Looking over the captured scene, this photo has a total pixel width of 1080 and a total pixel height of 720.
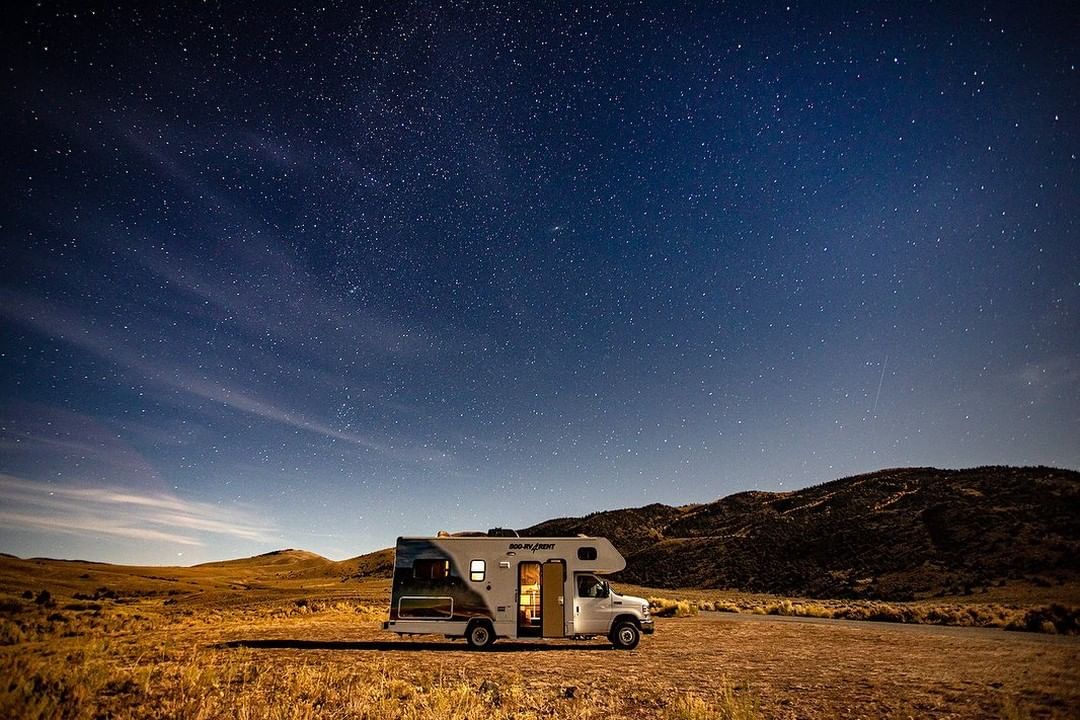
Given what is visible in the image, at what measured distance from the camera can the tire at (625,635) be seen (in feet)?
52.5

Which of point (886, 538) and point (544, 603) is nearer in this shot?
point (544, 603)

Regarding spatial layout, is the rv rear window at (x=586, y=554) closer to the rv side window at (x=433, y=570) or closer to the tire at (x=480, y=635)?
the tire at (x=480, y=635)

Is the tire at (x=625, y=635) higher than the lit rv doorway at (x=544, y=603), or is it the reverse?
the lit rv doorway at (x=544, y=603)

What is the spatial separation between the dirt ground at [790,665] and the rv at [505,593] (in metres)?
0.61

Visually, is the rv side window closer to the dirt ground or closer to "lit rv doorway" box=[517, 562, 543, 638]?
the dirt ground

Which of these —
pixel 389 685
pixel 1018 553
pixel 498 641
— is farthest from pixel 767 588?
pixel 389 685

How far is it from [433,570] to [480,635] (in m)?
2.21

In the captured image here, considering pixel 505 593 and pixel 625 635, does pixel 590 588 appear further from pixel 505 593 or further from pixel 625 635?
pixel 505 593

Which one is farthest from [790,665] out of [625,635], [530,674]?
[530,674]

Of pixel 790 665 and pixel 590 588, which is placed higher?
pixel 590 588

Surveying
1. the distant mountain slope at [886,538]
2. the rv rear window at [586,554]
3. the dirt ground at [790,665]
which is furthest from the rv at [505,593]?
the distant mountain slope at [886,538]

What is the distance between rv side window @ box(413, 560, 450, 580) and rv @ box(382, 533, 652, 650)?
0.09ft

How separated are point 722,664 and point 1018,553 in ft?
159

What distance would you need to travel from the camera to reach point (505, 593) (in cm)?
1591
